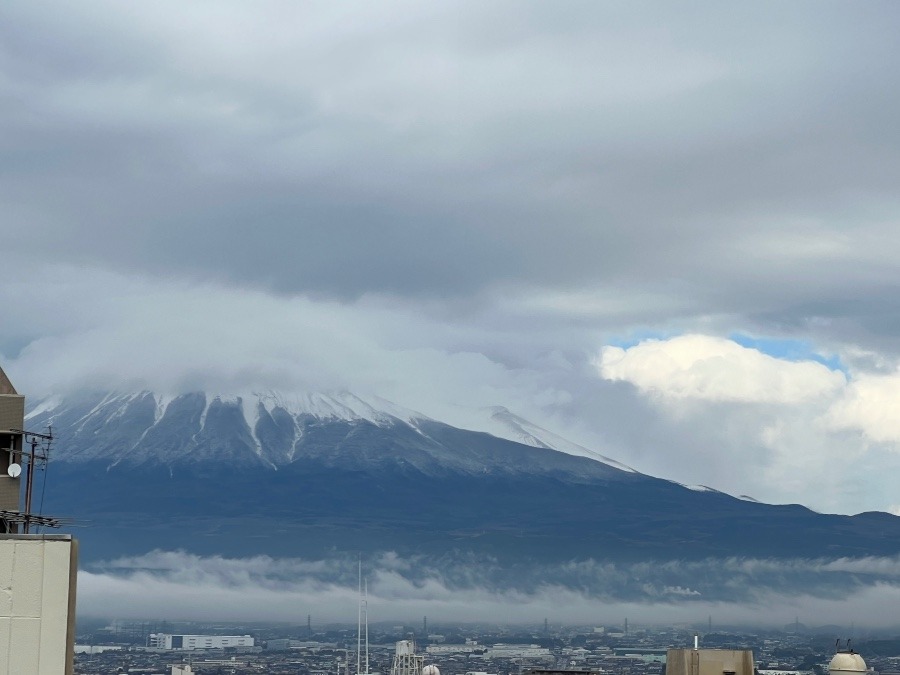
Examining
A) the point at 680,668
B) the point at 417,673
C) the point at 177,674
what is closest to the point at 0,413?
the point at 680,668

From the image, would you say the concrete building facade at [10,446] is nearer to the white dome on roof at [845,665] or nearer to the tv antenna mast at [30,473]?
the tv antenna mast at [30,473]

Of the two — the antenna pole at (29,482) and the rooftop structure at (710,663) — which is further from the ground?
the antenna pole at (29,482)

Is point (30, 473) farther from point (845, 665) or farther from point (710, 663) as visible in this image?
point (845, 665)

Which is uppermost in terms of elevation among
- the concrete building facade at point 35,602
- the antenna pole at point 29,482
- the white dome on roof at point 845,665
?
the antenna pole at point 29,482

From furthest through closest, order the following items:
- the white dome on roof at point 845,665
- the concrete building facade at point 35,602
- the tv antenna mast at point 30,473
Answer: the white dome on roof at point 845,665, the tv antenna mast at point 30,473, the concrete building facade at point 35,602

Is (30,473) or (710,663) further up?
(30,473)

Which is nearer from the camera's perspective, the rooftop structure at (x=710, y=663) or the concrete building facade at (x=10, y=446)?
the concrete building facade at (x=10, y=446)

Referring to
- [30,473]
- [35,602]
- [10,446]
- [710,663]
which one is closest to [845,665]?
[710,663]

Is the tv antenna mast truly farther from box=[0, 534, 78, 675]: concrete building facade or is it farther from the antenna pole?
box=[0, 534, 78, 675]: concrete building facade

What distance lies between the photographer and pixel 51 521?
52.0 metres

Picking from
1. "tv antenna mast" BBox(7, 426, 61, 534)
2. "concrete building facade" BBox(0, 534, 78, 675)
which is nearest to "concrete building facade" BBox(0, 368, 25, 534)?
"tv antenna mast" BBox(7, 426, 61, 534)

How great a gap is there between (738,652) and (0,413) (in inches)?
1260

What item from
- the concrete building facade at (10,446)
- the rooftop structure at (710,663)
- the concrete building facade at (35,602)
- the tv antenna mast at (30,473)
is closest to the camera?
the concrete building facade at (35,602)

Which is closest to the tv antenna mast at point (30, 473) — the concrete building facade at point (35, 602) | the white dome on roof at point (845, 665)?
the concrete building facade at point (35, 602)
